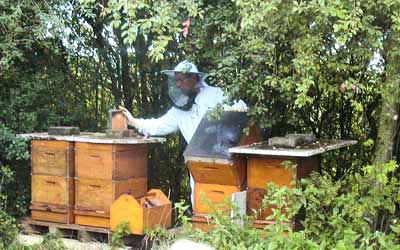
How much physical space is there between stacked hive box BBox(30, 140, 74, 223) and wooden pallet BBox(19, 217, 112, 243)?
0.05 m

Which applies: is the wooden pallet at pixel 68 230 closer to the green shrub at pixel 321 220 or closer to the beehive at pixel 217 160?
the beehive at pixel 217 160

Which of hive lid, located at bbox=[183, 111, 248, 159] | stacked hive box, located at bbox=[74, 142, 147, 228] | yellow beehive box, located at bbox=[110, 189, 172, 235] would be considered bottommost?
yellow beehive box, located at bbox=[110, 189, 172, 235]

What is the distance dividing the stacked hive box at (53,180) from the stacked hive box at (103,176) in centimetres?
7

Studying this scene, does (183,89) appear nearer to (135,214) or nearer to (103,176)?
(103,176)

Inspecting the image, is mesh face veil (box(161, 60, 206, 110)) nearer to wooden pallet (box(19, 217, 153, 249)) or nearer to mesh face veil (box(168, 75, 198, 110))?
mesh face veil (box(168, 75, 198, 110))

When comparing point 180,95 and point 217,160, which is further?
point 180,95

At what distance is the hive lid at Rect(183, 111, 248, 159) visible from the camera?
198 inches

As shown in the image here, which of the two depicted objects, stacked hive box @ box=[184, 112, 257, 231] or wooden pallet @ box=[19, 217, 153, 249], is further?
wooden pallet @ box=[19, 217, 153, 249]

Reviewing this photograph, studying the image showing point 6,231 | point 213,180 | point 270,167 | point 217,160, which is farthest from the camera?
point 6,231

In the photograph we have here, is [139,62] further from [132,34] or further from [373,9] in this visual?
[373,9]

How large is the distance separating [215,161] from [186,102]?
77cm

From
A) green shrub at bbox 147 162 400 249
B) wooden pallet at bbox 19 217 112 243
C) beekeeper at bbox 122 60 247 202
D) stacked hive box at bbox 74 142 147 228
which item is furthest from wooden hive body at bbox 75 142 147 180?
green shrub at bbox 147 162 400 249

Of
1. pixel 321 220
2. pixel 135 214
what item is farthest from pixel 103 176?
pixel 321 220

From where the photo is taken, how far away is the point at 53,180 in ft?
18.4
